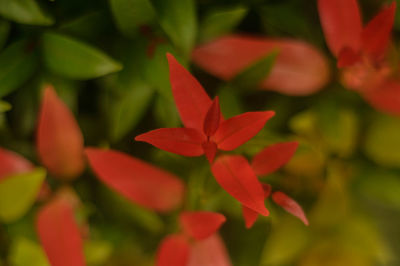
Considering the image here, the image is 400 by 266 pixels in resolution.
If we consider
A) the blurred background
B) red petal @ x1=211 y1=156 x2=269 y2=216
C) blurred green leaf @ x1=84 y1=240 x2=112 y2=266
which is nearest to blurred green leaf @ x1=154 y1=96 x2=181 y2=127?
the blurred background

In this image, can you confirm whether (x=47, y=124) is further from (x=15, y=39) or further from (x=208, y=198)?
(x=208, y=198)

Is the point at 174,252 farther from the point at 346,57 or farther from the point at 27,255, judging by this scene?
the point at 346,57

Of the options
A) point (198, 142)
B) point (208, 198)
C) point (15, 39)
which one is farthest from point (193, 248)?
point (15, 39)

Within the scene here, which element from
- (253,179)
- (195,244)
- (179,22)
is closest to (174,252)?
(195,244)

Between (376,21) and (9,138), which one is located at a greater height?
(376,21)

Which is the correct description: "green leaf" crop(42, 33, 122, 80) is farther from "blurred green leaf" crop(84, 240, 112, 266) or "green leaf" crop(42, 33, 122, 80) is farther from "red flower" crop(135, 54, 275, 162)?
"blurred green leaf" crop(84, 240, 112, 266)

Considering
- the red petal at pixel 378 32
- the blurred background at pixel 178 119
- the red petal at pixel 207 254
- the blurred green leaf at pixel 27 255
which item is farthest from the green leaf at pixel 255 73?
the blurred green leaf at pixel 27 255
